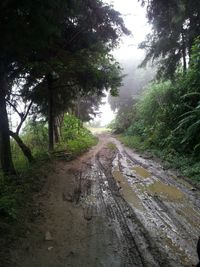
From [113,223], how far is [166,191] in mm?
2443

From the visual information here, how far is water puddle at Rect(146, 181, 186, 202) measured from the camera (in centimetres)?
658

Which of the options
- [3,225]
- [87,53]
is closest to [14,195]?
[3,225]

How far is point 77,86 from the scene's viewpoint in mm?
12023

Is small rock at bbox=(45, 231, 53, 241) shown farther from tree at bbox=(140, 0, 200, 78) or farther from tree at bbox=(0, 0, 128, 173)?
tree at bbox=(140, 0, 200, 78)

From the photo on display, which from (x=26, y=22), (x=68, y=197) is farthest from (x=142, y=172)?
(x=26, y=22)

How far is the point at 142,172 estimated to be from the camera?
927cm

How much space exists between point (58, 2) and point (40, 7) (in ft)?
1.14

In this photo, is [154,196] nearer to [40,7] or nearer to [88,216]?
[88,216]

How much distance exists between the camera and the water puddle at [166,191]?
6580 millimetres

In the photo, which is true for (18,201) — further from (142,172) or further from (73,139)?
(73,139)

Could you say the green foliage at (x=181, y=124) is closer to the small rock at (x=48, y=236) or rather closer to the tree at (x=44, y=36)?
the tree at (x=44, y=36)

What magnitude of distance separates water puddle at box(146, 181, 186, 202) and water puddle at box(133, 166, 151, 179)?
94 cm

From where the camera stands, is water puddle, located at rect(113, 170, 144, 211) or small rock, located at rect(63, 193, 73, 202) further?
small rock, located at rect(63, 193, 73, 202)

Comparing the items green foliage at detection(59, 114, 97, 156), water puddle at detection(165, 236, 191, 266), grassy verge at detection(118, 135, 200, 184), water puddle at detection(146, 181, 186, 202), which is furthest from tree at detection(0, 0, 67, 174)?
green foliage at detection(59, 114, 97, 156)
